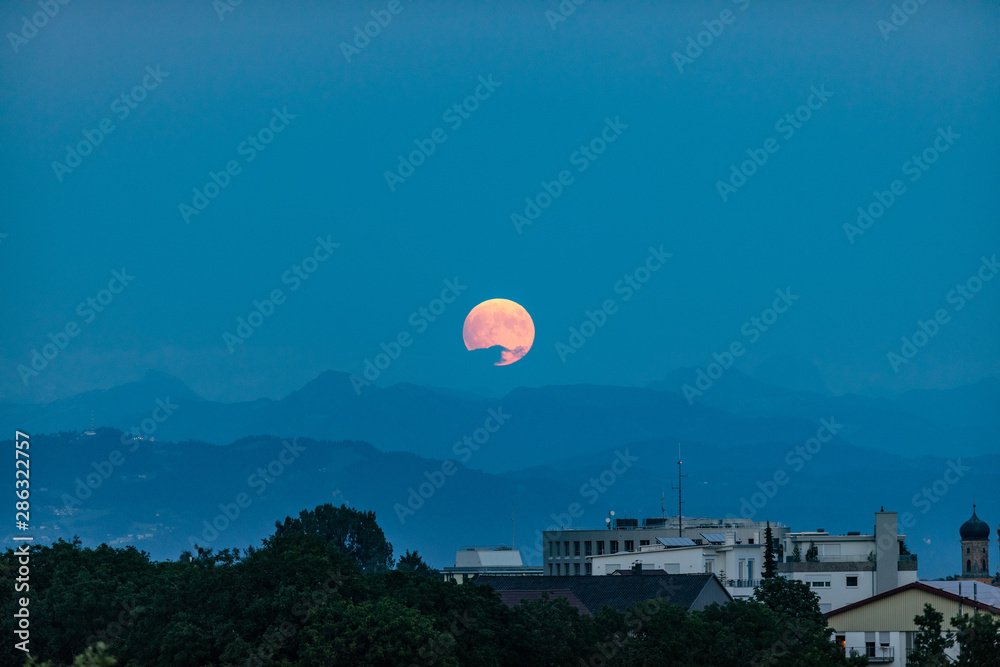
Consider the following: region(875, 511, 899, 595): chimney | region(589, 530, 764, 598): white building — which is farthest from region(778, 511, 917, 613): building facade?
region(589, 530, 764, 598): white building

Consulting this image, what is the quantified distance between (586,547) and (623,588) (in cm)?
9093

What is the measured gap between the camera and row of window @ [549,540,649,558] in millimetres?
165250

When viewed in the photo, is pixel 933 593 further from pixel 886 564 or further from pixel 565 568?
pixel 565 568

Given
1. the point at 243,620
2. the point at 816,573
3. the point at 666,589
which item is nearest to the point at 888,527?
the point at 816,573

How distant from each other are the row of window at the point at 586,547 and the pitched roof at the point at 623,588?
79.3 m

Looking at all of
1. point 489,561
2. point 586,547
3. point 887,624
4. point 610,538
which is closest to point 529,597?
point 887,624

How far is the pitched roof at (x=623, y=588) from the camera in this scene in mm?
78000

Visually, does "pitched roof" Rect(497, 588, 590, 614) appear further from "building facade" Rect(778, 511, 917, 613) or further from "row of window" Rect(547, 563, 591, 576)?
"row of window" Rect(547, 563, 591, 576)

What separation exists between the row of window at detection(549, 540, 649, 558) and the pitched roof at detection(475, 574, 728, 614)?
7931 cm

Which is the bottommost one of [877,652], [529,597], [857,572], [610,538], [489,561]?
[877,652]

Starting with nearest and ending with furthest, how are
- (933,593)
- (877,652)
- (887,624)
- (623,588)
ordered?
(933,593) < (887,624) < (877,652) < (623,588)

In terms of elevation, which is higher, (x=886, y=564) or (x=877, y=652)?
(x=886, y=564)

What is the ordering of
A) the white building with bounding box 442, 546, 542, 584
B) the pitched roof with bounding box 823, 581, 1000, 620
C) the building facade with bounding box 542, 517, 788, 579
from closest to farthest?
the pitched roof with bounding box 823, 581, 1000, 620 < the building facade with bounding box 542, 517, 788, 579 < the white building with bounding box 442, 546, 542, 584

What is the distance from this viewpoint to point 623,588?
80.4 meters
